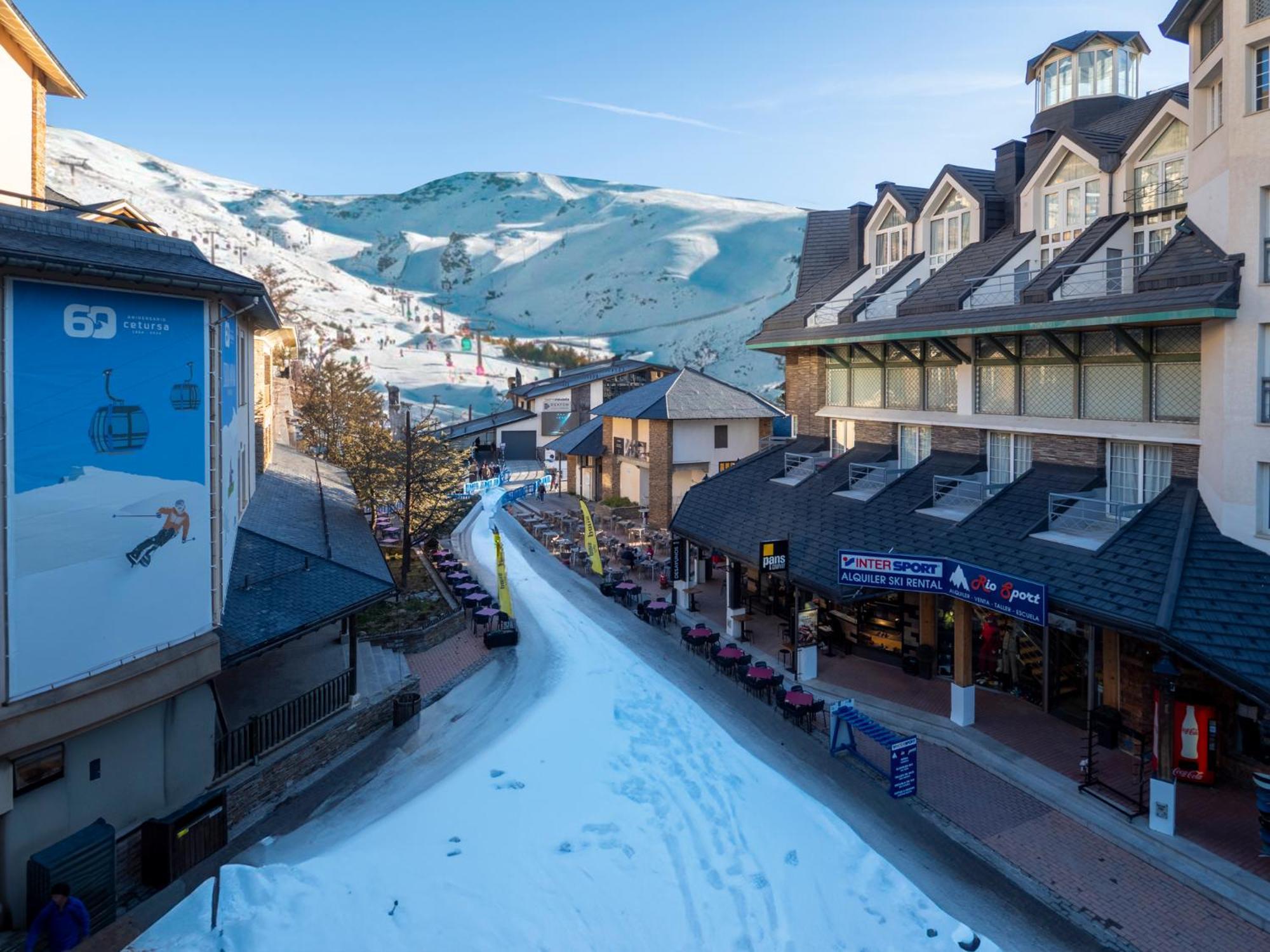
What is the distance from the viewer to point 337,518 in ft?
85.9

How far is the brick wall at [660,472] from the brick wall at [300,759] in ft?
76.7

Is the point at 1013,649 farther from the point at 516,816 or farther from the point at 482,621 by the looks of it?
the point at 482,621

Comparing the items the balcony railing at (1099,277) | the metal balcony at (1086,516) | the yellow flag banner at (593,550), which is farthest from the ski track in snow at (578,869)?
the yellow flag banner at (593,550)

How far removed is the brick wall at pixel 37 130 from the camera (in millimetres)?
18453

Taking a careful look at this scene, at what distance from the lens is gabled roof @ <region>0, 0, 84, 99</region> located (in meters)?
16.1

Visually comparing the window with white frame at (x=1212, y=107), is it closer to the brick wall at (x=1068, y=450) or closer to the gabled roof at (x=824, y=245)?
the brick wall at (x=1068, y=450)

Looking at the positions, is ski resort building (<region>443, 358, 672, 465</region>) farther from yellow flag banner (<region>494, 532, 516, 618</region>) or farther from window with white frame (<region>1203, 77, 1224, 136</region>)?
window with white frame (<region>1203, 77, 1224, 136</region>)

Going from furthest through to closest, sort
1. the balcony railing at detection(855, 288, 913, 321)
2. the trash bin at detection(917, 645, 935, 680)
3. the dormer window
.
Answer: the dormer window < the balcony railing at detection(855, 288, 913, 321) < the trash bin at detection(917, 645, 935, 680)

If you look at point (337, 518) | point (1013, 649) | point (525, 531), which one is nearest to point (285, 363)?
point (525, 531)

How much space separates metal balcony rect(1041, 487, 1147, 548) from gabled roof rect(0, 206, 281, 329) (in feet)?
52.3

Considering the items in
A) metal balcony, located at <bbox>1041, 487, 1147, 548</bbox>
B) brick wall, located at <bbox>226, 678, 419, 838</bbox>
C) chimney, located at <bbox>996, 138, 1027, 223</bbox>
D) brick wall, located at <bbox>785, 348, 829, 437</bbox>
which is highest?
chimney, located at <bbox>996, 138, 1027, 223</bbox>

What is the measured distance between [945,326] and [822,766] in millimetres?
10589

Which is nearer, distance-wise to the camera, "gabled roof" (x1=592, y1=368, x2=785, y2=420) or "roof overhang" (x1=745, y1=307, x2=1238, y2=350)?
"roof overhang" (x1=745, y1=307, x2=1238, y2=350)

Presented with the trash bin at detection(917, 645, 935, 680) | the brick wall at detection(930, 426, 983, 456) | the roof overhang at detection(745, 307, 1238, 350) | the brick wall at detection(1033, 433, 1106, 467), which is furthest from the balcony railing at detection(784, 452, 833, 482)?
the brick wall at detection(1033, 433, 1106, 467)
